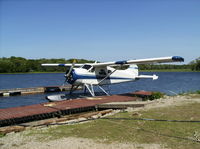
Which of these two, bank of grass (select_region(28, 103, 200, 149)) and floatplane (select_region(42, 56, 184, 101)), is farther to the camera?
floatplane (select_region(42, 56, 184, 101))

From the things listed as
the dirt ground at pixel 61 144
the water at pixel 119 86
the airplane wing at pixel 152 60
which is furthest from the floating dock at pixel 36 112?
the water at pixel 119 86

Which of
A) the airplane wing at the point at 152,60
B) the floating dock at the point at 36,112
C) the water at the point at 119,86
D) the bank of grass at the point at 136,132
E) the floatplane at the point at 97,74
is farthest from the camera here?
the water at the point at 119,86

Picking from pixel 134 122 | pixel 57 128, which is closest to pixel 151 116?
pixel 134 122

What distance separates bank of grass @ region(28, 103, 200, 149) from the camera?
5515mm

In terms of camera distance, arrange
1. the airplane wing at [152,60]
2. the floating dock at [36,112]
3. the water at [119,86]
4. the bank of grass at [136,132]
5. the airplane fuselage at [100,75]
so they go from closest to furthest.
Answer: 1. the bank of grass at [136,132]
2. the floating dock at [36,112]
3. the airplane wing at [152,60]
4. the airplane fuselage at [100,75]
5. the water at [119,86]

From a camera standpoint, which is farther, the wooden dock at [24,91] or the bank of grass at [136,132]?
the wooden dock at [24,91]

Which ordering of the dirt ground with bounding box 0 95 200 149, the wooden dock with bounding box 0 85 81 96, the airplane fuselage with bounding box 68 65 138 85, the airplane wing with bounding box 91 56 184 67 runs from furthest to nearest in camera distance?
the wooden dock with bounding box 0 85 81 96, the airplane fuselage with bounding box 68 65 138 85, the airplane wing with bounding box 91 56 184 67, the dirt ground with bounding box 0 95 200 149

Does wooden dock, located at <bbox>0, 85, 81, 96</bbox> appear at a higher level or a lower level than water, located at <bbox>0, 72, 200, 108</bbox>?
higher

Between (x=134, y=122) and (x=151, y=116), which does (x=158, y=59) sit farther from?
(x=134, y=122)

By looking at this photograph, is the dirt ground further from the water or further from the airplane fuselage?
the water

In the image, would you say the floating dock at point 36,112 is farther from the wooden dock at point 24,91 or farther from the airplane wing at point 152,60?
the wooden dock at point 24,91

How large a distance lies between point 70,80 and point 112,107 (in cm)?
452

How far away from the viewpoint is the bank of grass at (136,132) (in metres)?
5.52

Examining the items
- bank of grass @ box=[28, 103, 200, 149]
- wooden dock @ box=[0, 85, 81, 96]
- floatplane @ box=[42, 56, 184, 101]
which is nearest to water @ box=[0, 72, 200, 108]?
wooden dock @ box=[0, 85, 81, 96]
